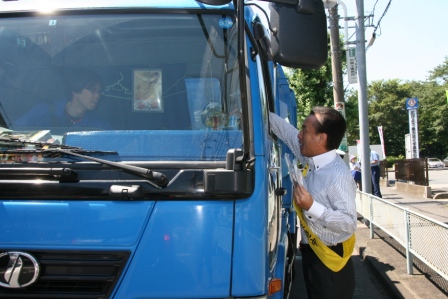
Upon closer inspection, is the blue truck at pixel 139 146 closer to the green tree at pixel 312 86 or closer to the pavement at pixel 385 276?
the pavement at pixel 385 276

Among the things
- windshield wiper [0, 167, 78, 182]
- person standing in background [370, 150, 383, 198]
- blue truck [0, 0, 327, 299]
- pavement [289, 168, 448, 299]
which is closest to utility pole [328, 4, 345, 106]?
person standing in background [370, 150, 383, 198]

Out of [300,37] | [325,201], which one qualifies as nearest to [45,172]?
[300,37]

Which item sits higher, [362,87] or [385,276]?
[362,87]

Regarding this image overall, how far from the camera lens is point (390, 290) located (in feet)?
17.4

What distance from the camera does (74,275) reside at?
203 cm

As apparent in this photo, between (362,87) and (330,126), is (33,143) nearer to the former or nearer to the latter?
(330,126)

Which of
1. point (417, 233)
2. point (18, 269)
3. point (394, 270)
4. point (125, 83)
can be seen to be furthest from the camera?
point (394, 270)

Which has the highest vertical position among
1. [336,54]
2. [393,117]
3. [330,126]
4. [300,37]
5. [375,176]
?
[393,117]

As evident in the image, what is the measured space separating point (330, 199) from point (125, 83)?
1.49m

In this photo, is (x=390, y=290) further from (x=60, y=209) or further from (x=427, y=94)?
(x=427, y=94)

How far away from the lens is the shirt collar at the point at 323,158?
294cm

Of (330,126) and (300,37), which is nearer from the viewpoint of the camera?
(300,37)

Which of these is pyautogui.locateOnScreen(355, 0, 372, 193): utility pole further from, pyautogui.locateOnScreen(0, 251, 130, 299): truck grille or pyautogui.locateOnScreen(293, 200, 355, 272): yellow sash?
pyautogui.locateOnScreen(0, 251, 130, 299): truck grille

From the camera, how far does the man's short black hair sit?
289 centimetres
